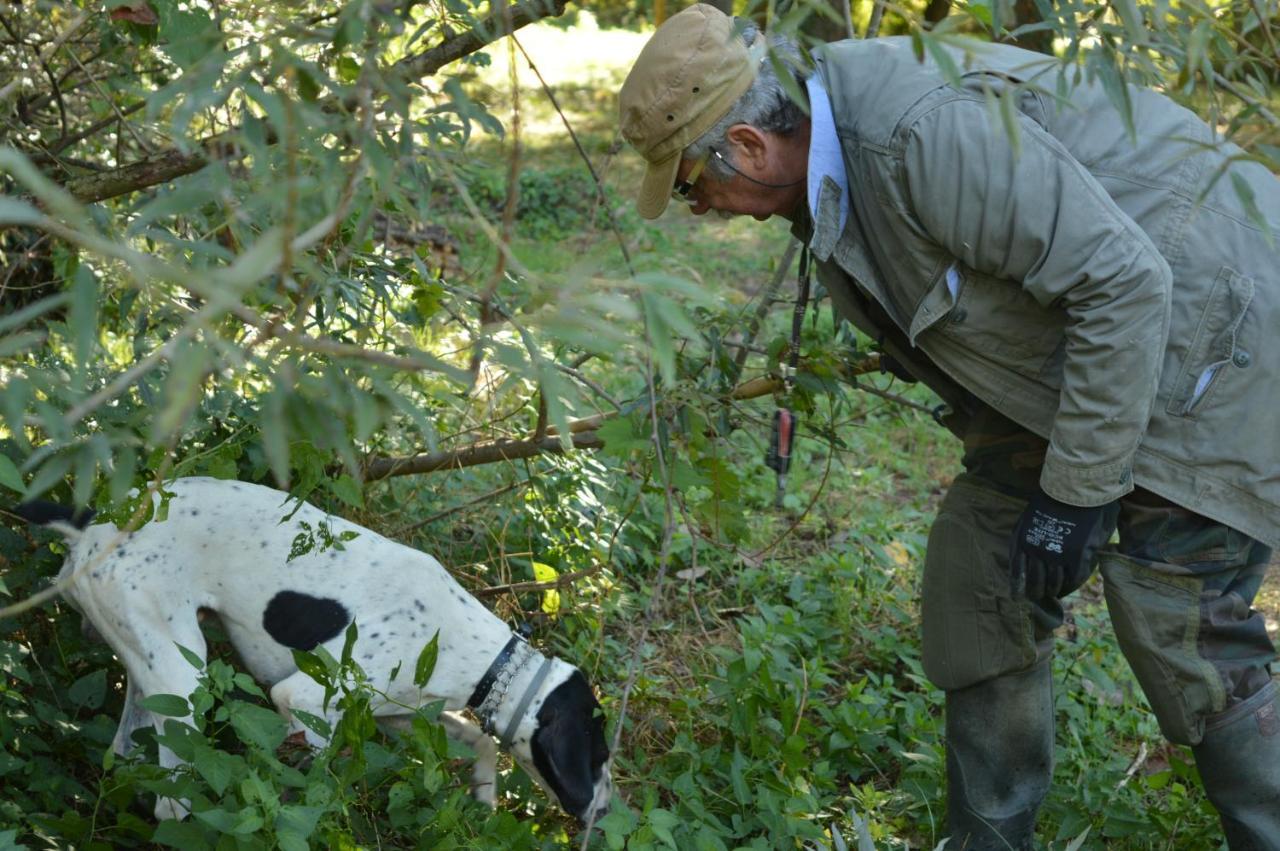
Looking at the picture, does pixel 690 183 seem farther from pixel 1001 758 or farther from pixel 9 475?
pixel 1001 758

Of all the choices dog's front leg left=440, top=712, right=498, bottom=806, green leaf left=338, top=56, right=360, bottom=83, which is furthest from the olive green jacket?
dog's front leg left=440, top=712, right=498, bottom=806

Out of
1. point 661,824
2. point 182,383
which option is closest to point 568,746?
point 661,824

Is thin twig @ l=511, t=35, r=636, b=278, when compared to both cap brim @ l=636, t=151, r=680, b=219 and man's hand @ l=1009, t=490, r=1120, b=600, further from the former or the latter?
man's hand @ l=1009, t=490, r=1120, b=600

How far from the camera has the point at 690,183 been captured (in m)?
2.81

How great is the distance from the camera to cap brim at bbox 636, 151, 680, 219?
2760mm

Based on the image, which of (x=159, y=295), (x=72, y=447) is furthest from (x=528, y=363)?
(x=72, y=447)

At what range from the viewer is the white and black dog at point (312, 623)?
3.37 metres

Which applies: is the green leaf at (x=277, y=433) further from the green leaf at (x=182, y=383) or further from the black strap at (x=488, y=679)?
the black strap at (x=488, y=679)

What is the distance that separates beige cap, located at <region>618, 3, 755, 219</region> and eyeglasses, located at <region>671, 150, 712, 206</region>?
0.15 ft

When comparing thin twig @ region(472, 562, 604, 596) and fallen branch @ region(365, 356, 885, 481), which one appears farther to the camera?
thin twig @ region(472, 562, 604, 596)

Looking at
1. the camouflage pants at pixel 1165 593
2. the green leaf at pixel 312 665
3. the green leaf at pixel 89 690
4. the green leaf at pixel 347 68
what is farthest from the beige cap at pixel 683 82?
the green leaf at pixel 89 690

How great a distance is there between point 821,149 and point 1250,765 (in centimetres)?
161

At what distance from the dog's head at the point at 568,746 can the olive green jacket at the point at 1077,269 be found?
1.33 meters

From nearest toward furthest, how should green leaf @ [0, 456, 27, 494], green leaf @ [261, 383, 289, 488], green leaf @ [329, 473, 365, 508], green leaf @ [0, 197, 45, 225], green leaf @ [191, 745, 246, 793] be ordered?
green leaf @ [0, 197, 45, 225] → green leaf @ [261, 383, 289, 488] → green leaf @ [0, 456, 27, 494] → green leaf @ [191, 745, 246, 793] → green leaf @ [329, 473, 365, 508]
